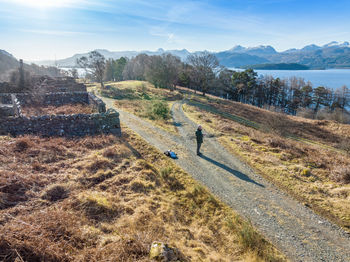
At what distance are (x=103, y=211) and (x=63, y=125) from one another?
8924mm

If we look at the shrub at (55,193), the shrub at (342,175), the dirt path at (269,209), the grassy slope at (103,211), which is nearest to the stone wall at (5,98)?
the grassy slope at (103,211)

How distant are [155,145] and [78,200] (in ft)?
25.3

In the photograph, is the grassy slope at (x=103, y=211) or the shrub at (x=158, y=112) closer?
the grassy slope at (x=103, y=211)

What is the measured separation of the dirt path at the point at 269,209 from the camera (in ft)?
19.5

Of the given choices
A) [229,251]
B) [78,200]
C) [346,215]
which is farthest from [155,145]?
[346,215]

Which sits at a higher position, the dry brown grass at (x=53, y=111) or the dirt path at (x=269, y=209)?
the dry brown grass at (x=53, y=111)

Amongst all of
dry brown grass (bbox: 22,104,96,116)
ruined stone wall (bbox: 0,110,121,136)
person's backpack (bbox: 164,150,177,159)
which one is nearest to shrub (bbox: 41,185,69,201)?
person's backpack (bbox: 164,150,177,159)

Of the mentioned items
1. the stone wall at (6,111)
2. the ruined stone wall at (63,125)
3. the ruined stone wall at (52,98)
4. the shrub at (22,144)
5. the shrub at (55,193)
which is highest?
the ruined stone wall at (52,98)

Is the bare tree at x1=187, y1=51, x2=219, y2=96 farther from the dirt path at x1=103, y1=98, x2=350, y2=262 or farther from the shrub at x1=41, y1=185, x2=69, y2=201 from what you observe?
the shrub at x1=41, y1=185, x2=69, y2=201

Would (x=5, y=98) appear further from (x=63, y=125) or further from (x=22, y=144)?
(x=22, y=144)

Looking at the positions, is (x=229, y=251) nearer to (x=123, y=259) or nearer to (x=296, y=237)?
(x=296, y=237)

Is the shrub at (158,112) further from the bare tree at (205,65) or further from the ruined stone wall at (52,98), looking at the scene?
the bare tree at (205,65)

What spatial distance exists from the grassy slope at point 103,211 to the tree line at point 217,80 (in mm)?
46917

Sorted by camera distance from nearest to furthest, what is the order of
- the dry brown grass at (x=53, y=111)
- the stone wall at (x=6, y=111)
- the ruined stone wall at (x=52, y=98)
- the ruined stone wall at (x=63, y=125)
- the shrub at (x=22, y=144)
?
the shrub at (x=22, y=144) → the ruined stone wall at (x=63, y=125) → the stone wall at (x=6, y=111) → the dry brown grass at (x=53, y=111) → the ruined stone wall at (x=52, y=98)
